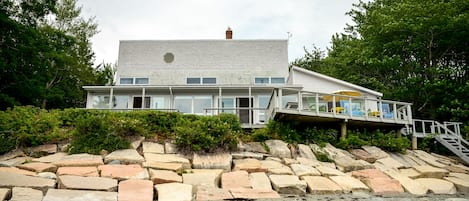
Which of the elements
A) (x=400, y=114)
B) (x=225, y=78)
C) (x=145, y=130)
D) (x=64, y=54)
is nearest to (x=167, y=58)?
(x=225, y=78)

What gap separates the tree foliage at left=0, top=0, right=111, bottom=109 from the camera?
56.5 feet

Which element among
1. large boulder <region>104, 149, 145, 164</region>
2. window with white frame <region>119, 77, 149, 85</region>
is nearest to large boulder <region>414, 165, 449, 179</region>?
large boulder <region>104, 149, 145, 164</region>

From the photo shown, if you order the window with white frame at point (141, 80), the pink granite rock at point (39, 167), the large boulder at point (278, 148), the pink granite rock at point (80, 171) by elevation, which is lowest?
the pink granite rock at point (80, 171)

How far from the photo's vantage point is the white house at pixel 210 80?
16516 millimetres

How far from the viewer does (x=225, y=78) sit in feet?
62.8

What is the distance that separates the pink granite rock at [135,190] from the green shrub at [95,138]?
2.64 metres

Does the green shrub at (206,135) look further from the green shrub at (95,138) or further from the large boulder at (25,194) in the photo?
the large boulder at (25,194)

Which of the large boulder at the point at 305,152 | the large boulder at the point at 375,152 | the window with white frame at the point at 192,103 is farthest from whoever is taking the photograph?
the window with white frame at the point at 192,103

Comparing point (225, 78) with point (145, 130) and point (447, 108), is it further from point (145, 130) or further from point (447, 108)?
point (447, 108)

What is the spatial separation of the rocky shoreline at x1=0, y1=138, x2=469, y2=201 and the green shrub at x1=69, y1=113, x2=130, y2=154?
289 millimetres

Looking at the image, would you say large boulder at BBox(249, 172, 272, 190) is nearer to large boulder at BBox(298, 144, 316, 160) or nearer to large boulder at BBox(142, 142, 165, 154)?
large boulder at BBox(298, 144, 316, 160)

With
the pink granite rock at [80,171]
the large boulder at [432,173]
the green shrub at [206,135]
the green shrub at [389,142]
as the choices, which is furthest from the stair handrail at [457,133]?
the pink granite rock at [80,171]

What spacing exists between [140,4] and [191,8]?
2355mm

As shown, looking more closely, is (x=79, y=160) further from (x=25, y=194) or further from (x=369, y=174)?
(x=369, y=174)
